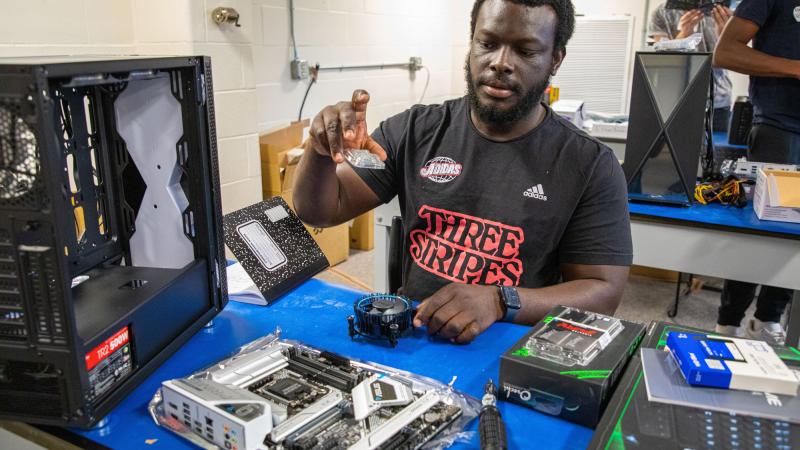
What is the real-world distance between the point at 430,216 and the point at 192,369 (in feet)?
2.15

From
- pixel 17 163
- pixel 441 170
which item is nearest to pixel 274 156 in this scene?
pixel 441 170

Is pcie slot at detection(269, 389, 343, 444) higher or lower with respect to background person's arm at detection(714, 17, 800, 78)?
lower

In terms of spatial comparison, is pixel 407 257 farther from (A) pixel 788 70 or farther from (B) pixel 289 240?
(A) pixel 788 70

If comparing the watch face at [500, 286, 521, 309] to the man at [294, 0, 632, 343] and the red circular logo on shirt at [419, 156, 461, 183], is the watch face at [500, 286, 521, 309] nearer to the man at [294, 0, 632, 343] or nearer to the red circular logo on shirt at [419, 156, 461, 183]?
the man at [294, 0, 632, 343]

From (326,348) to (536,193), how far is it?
0.60 metres

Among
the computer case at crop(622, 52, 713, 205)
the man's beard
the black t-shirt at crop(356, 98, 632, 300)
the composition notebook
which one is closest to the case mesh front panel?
the composition notebook

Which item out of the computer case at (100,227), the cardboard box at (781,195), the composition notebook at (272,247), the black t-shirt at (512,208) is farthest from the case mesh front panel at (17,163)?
the cardboard box at (781,195)

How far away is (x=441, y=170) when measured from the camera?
4.55ft

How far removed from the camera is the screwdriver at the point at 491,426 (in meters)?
0.69

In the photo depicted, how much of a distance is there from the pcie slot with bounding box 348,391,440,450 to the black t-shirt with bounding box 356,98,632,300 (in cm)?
55

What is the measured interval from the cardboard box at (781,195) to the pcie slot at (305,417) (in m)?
1.56

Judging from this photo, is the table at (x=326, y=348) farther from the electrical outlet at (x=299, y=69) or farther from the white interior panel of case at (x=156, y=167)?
the electrical outlet at (x=299, y=69)

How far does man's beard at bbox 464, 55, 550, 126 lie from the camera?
4.36 ft

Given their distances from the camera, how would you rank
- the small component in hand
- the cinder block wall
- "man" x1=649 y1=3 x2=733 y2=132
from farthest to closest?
"man" x1=649 y1=3 x2=733 y2=132, the cinder block wall, the small component in hand
